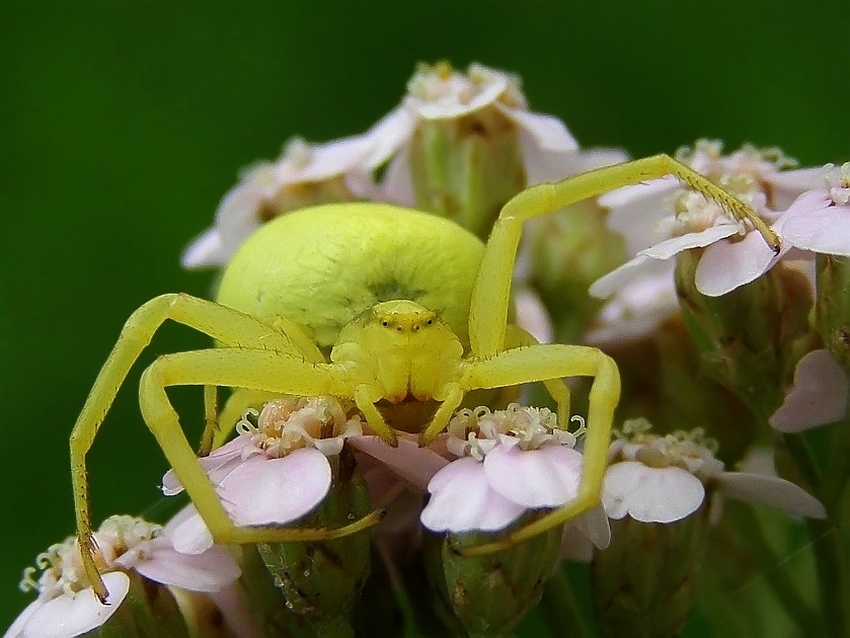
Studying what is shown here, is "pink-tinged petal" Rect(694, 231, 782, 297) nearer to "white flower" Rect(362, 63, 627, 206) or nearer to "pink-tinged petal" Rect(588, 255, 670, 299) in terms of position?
"pink-tinged petal" Rect(588, 255, 670, 299)

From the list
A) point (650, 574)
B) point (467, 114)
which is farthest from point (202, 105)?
point (650, 574)

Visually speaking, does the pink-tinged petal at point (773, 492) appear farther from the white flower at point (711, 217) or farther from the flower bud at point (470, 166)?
the flower bud at point (470, 166)

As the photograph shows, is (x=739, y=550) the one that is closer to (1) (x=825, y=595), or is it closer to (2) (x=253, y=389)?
(1) (x=825, y=595)

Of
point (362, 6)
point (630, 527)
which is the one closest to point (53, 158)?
point (362, 6)

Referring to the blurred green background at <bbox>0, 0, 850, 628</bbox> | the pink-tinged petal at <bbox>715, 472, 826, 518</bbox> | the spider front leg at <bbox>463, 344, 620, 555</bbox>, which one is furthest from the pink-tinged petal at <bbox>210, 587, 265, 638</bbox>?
the blurred green background at <bbox>0, 0, 850, 628</bbox>

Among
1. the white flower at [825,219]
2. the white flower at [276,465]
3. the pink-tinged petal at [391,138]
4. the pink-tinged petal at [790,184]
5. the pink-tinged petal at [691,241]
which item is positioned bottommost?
the white flower at [276,465]

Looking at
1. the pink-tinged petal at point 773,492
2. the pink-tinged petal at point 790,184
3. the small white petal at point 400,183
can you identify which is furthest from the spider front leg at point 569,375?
the small white petal at point 400,183

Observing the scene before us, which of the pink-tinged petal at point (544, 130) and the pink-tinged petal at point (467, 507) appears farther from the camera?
the pink-tinged petal at point (544, 130)

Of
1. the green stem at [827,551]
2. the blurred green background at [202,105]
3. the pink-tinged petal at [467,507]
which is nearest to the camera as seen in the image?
the pink-tinged petal at [467,507]

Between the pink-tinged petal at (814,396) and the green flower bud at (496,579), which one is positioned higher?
the pink-tinged petal at (814,396)
